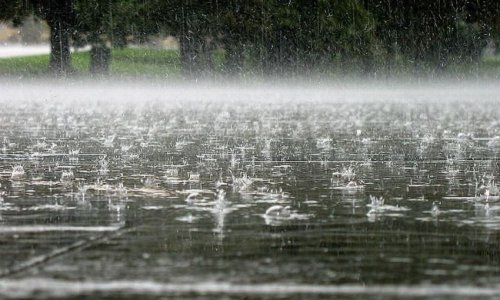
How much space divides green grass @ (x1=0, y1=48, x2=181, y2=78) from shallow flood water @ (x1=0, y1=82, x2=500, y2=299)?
4252cm

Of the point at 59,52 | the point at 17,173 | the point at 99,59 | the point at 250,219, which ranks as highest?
the point at 59,52

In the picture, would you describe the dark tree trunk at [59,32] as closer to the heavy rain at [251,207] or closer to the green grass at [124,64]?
the green grass at [124,64]

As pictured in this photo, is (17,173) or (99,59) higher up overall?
(99,59)

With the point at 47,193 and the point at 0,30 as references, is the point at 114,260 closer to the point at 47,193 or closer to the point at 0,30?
the point at 47,193

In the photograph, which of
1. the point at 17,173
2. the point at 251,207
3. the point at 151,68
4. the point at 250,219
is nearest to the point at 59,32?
the point at 151,68

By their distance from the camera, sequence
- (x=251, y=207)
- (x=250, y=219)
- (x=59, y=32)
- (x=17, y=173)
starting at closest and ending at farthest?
(x=250, y=219), (x=251, y=207), (x=17, y=173), (x=59, y=32)

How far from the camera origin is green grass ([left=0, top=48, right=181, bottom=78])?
60.1m

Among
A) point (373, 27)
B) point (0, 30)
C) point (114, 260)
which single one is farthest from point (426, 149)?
point (0, 30)

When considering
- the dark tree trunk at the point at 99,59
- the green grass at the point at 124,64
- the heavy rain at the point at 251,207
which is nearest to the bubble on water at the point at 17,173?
the heavy rain at the point at 251,207

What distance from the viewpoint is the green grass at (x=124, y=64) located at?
60.1m

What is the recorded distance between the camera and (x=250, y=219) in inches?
302

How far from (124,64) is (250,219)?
56.5m

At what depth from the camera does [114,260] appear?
5949 millimetres

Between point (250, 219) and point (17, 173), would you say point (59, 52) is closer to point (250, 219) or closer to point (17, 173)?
point (17, 173)
